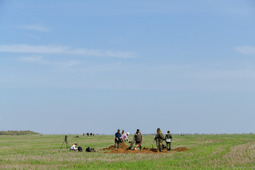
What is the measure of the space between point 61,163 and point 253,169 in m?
11.6

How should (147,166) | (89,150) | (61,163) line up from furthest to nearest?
(89,150), (61,163), (147,166)

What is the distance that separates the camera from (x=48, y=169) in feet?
68.2

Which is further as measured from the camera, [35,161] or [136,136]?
[136,136]

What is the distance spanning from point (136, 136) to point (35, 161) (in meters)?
12.2

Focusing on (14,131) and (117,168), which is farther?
(14,131)

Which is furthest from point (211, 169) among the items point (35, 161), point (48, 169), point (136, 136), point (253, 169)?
point (136, 136)

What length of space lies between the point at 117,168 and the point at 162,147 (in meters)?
15.0

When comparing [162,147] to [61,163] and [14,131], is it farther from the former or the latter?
[14,131]

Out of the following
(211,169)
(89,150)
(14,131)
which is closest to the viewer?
(211,169)

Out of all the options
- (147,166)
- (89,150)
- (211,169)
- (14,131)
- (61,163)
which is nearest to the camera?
(211,169)

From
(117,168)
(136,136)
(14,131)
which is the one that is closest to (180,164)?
(117,168)

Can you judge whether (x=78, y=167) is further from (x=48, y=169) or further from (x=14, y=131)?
(x=14, y=131)

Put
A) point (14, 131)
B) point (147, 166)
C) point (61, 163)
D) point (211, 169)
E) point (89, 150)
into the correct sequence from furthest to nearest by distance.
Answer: point (14, 131)
point (89, 150)
point (61, 163)
point (147, 166)
point (211, 169)

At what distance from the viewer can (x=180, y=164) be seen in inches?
919
